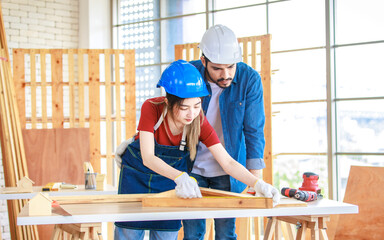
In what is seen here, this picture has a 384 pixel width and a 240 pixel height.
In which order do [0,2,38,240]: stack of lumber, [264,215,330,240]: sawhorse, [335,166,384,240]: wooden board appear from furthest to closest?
[0,2,38,240]: stack of lumber, [335,166,384,240]: wooden board, [264,215,330,240]: sawhorse

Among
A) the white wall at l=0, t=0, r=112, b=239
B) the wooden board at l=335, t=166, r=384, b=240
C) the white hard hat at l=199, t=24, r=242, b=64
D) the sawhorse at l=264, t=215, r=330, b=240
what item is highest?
the white wall at l=0, t=0, r=112, b=239

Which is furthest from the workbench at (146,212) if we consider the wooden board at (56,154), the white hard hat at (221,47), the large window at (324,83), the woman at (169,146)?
the large window at (324,83)

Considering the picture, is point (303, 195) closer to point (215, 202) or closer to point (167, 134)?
point (215, 202)

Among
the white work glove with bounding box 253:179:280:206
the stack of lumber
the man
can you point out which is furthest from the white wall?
the white work glove with bounding box 253:179:280:206

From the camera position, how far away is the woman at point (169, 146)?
267 centimetres

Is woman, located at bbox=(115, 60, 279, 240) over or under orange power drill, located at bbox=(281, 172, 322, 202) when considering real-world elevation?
over

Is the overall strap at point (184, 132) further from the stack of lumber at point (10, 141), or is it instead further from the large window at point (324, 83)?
the large window at point (324, 83)

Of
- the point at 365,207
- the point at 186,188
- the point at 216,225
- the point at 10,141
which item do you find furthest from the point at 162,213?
the point at 10,141

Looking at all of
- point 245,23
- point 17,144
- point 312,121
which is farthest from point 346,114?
point 17,144

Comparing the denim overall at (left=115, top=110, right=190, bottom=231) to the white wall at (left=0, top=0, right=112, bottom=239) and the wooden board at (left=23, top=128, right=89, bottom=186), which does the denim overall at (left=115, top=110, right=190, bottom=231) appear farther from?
the white wall at (left=0, top=0, right=112, bottom=239)

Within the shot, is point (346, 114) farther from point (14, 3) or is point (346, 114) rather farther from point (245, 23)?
point (14, 3)

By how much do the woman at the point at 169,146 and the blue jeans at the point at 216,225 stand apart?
0.67 feet

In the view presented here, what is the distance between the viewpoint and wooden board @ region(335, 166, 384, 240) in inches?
177

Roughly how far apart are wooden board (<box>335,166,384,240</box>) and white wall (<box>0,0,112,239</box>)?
193 inches
